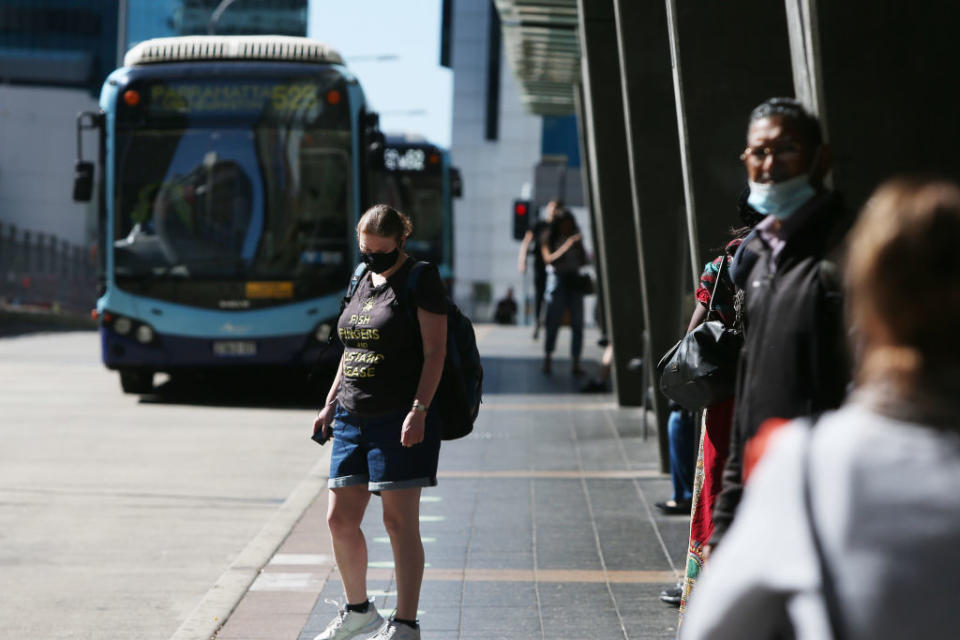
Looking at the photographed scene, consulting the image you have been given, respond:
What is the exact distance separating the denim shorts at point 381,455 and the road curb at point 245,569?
93cm

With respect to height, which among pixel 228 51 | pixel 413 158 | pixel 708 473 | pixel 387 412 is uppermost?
Result: pixel 413 158

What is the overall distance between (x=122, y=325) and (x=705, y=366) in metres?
11.7

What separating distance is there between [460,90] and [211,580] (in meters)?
71.4

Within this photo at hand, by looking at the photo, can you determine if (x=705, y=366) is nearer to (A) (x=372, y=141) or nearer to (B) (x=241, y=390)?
(A) (x=372, y=141)

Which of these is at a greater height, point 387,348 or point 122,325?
point 122,325

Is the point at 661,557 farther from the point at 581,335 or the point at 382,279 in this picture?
the point at 581,335

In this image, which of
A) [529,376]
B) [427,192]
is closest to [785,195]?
[529,376]

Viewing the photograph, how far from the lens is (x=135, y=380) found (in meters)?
16.2

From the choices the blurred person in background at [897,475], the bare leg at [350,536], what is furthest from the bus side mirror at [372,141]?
the blurred person in background at [897,475]

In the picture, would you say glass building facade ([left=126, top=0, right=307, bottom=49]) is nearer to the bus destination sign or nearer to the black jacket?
the bus destination sign

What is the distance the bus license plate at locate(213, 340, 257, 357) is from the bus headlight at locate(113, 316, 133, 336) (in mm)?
862

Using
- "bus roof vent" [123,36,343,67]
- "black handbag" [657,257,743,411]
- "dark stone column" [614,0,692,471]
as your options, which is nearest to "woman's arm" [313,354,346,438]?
"black handbag" [657,257,743,411]

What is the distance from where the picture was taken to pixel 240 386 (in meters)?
18.1

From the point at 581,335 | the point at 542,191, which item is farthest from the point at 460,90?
the point at 581,335
